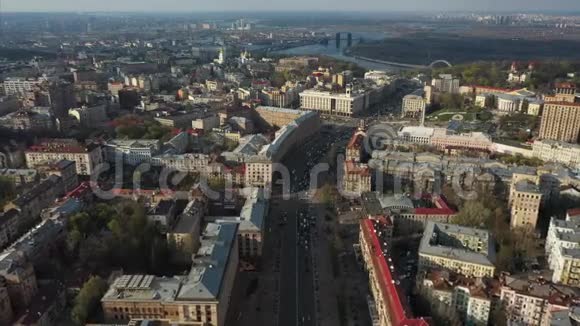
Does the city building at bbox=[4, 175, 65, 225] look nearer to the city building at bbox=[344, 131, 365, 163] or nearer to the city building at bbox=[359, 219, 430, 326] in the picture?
the city building at bbox=[359, 219, 430, 326]

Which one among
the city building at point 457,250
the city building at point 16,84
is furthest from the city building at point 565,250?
the city building at point 16,84

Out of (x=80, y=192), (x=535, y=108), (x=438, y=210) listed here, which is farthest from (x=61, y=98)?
(x=535, y=108)

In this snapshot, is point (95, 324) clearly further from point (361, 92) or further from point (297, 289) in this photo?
point (361, 92)

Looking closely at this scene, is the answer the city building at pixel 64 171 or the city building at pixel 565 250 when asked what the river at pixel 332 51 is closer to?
the city building at pixel 64 171

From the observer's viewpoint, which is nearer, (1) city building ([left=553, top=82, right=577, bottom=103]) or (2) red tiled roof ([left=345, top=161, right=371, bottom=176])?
(2) red tiled roof ([left=345, top=161, right=371, bottom=176])

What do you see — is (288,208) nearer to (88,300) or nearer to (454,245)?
(454,245)

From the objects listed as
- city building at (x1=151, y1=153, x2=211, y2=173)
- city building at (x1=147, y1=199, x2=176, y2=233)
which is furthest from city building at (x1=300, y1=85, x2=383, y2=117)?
city building at (x1=147, y1=199, x2=176, y2=233)
